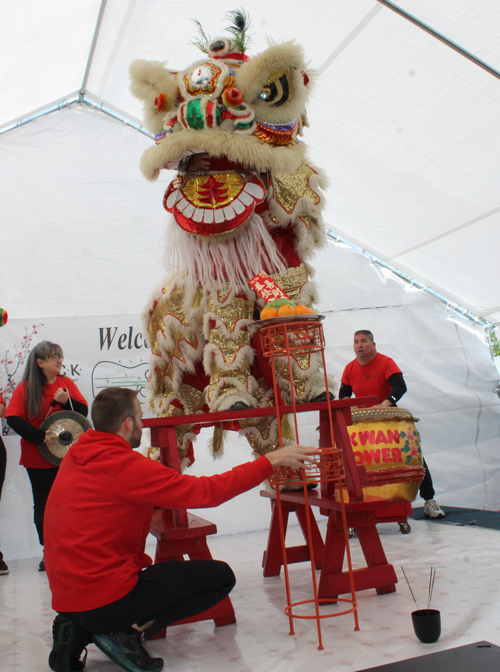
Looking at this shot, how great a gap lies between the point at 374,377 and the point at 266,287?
5.75 ft

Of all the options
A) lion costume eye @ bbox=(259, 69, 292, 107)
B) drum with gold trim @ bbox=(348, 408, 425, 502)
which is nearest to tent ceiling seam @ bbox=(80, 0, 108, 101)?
lion costume eye @ bbox=(259, 69, 292, 107)

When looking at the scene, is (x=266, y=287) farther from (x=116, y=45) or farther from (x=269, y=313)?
(x=116, y=45)

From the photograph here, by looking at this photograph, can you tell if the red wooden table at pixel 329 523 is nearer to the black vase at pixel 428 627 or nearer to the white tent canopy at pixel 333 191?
the black vase at pixel 428 627

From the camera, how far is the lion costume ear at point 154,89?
6.35 feet

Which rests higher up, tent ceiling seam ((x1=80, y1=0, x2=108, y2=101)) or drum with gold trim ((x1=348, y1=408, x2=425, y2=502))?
tent ceiling seam ((x1=80, y1=0, x2=108, y2=101))

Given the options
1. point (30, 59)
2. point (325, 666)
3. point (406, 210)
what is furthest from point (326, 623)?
point (30, 59)

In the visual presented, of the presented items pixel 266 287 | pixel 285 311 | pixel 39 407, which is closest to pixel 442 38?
pixel 266 287

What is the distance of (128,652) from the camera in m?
1.49

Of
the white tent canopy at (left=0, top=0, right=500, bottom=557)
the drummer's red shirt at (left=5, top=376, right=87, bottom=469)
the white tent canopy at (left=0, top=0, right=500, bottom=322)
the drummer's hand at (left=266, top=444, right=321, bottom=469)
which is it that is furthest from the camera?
the drummer's red shirt at (left=5, top=376, right=87, bottom=469)

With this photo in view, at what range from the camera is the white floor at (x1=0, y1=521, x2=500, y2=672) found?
1498mm

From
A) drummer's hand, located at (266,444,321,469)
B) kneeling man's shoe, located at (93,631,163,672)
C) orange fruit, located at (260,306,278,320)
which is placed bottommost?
kneeling man's shoe, located at (93,631,163,672)

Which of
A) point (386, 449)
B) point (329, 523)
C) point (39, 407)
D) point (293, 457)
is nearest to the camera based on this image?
point (293, 457)

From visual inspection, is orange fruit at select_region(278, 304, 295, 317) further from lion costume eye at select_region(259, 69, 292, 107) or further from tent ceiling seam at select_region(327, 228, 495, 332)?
tent ceiling seam at select_region(327, 228, 495, 332)

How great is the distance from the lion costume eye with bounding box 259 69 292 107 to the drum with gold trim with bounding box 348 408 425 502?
4.77ft
